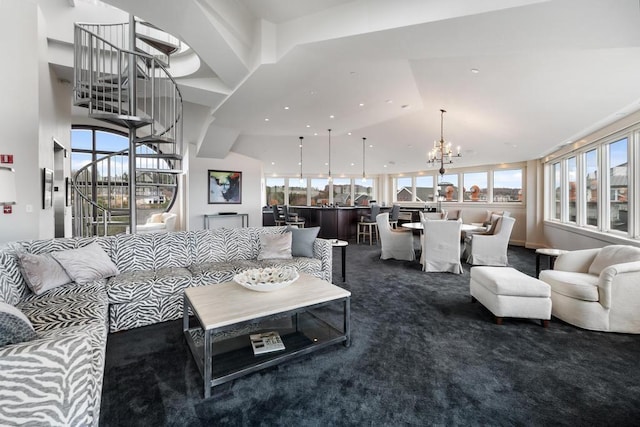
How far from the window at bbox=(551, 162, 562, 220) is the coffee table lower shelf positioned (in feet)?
22.8

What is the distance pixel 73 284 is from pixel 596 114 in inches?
254

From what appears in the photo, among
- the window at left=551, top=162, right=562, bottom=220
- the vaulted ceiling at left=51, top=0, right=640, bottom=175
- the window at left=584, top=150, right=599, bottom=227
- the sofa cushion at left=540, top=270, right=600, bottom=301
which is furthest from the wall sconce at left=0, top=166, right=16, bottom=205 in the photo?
the window at left=551, top=162, right=562, bottom=220

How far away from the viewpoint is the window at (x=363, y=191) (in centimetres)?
1220

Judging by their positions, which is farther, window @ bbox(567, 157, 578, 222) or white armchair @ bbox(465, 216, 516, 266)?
window @ bbox(567, 157, 578, 222)

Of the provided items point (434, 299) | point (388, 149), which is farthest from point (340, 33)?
point (388, 149)

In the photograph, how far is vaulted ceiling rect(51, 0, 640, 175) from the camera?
2350 millimetres

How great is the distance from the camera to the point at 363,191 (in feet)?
40.4

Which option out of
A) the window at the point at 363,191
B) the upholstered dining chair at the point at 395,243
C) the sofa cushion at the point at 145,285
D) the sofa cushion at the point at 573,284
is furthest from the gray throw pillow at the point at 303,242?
the window at the point at 363,191

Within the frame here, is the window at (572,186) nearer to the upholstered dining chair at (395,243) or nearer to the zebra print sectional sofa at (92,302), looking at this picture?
the upholstered dining chair at (395,243)

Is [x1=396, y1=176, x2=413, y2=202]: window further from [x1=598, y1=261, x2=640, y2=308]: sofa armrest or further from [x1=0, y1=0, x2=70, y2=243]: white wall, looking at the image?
[x1=0, y1=0, x2=70, y2=243]: white wall

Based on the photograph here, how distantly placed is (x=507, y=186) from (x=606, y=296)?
271 inches

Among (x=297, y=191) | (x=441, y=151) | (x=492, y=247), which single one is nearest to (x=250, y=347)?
(x=492, y=247)

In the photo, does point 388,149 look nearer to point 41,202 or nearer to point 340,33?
point 340,33

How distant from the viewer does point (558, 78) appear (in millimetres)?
3559
